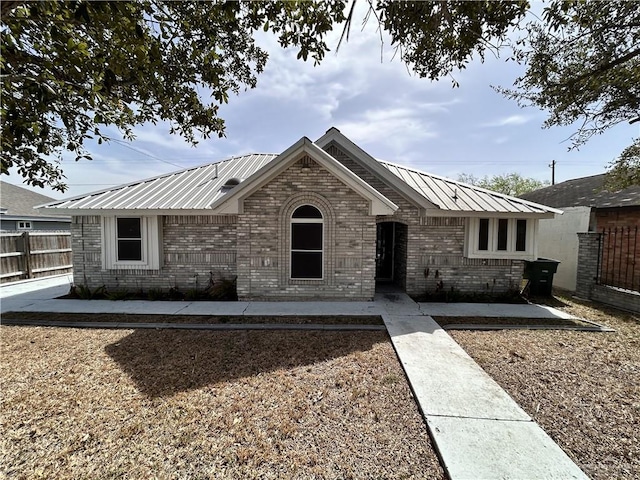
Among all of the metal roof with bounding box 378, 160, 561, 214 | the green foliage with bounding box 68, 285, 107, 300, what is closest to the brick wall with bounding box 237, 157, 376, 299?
the metal roof with bounding box 378, 160, 561, 214

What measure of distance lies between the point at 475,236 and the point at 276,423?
8287mm

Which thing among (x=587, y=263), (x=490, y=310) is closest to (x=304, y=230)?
(x=490, y=310)

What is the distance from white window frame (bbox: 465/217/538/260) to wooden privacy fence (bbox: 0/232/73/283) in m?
17.4

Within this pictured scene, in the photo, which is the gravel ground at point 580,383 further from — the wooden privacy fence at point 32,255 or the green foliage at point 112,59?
the wooden privacy fence at point 32,255

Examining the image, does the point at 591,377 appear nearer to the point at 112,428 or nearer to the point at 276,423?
the point at 276,423

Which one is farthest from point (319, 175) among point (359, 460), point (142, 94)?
point (359, 460)

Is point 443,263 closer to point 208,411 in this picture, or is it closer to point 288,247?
point 288,247

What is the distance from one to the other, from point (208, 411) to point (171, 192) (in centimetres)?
801

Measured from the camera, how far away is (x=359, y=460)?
278 cm

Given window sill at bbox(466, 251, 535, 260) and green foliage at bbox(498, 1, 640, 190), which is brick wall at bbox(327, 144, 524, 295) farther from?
green foliage at bbox(498, 1, 640, 190)

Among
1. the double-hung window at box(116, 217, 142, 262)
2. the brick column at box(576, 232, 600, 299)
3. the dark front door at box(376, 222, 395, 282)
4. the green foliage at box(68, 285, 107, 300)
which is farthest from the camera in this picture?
the dark front door at box(376, 222, 395, 282)

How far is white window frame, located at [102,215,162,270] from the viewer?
28.9 ft

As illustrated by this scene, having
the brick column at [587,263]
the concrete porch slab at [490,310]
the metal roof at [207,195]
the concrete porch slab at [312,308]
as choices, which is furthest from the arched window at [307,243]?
the brick column at [587,263]

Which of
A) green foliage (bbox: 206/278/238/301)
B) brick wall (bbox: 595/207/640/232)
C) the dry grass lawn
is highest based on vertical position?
brick wall (bbox: 595/207/640/232)
